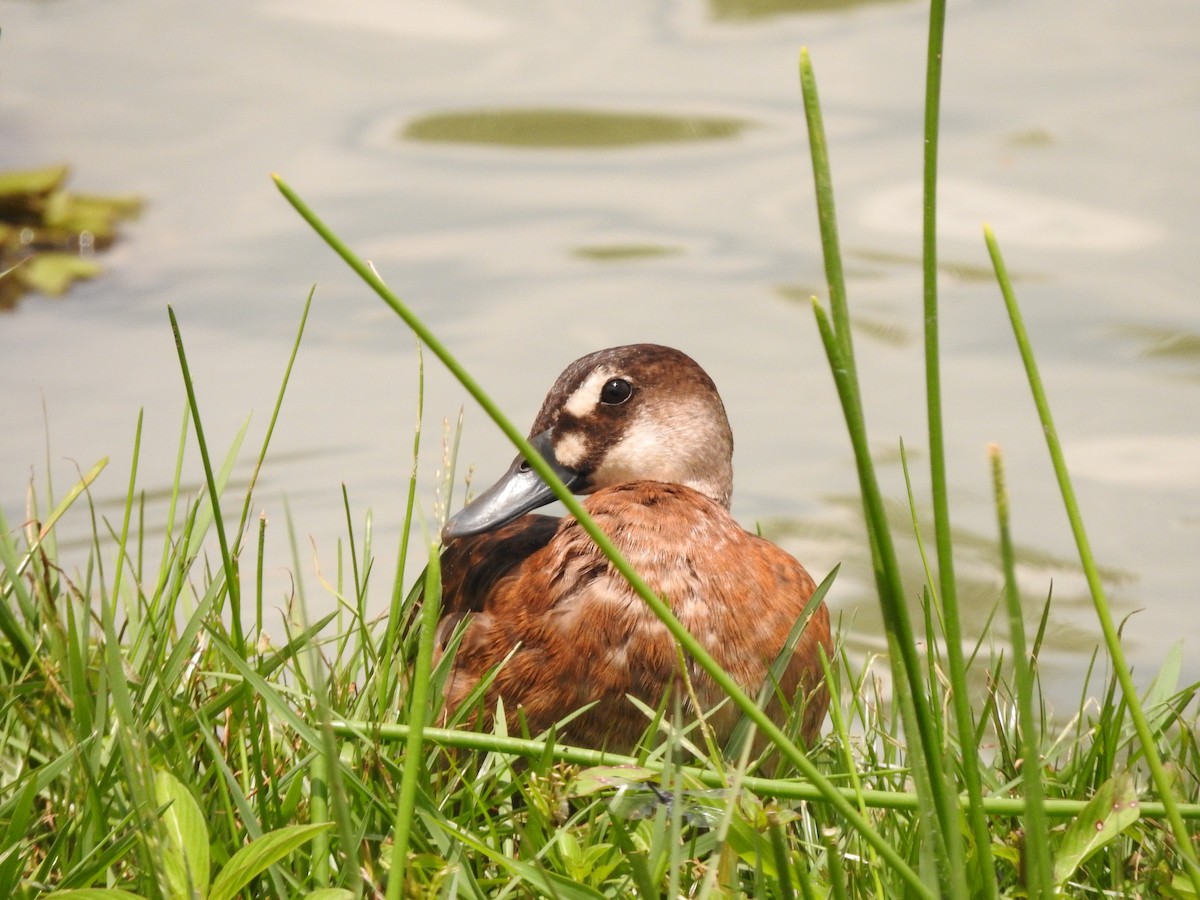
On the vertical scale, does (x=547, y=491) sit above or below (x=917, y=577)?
above

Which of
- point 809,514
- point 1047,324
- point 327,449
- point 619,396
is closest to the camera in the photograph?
point 619,396

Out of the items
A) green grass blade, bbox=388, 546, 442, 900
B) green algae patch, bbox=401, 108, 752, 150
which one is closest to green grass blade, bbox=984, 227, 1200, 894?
green grass blade, bbox=388, 546, 442, 900

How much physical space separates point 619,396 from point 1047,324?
2.94 m

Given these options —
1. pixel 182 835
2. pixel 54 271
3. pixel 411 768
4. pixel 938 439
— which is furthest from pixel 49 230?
pixel 938 439

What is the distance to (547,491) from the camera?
2666mm

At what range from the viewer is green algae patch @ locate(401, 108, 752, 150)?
252 inches

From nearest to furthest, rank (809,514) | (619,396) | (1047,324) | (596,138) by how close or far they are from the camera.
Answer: (619,396) < (809,514) < (1047,324) < (596,138)

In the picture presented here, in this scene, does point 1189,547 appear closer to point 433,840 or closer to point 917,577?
point 917,577

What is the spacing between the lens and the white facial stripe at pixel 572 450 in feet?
8.76

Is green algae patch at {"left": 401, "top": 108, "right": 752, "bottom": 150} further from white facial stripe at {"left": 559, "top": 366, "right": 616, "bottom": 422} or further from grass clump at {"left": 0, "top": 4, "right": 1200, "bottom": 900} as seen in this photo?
grass clump at {"left": 0, "top": 4, "right": 1200, "bottom": 900}

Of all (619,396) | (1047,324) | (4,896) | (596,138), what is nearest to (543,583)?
(619,396)

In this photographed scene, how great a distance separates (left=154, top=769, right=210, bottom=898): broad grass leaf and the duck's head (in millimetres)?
1177

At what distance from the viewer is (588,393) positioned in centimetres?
264

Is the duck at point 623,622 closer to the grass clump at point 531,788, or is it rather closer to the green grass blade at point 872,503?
the grass clump at point 531,788
